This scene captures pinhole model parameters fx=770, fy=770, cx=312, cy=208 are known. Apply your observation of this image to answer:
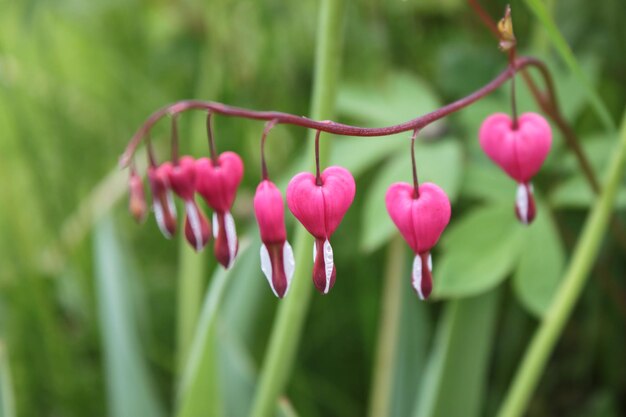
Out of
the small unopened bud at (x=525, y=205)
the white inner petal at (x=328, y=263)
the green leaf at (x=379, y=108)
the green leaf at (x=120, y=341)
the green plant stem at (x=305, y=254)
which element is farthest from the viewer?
the green leaf at (x=120, y=341)

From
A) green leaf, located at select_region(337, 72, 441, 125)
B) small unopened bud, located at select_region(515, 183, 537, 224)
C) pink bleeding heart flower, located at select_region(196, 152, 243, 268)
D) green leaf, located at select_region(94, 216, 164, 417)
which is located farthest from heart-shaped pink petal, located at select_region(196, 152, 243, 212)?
green leaf, located at select_region(94, 216, 164, 417)

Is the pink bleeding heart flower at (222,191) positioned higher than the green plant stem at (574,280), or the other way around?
the pink bleeding heart flower at (222,191)

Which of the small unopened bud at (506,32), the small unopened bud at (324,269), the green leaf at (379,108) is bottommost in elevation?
the green leaf at (379,108)

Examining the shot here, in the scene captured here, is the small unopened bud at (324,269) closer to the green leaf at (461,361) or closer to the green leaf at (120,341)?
the green leaf at (461,361)

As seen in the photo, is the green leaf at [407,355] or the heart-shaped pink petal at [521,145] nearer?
the heart-shaped pink petal at [521,145]

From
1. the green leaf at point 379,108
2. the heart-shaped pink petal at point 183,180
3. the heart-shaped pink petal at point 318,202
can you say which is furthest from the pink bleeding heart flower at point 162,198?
the green leaf at point 379,108

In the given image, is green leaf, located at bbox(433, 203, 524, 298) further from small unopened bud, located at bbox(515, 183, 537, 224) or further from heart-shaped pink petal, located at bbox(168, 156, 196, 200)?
heart-shaped pink petal, located at bbox(168, 156, 196, 200)

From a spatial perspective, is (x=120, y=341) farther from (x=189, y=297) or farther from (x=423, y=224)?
(x=423, y=224)

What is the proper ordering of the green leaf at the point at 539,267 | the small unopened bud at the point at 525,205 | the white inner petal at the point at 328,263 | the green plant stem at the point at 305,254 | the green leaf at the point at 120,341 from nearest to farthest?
1. the white inner petal at the point at 328,263
2. the small unopened bud at the point at 525,205
3. the green plant stem at the point at 305,254
4. the green leaf at the point at 539,267
5. the green leaf at the point at 120,341
